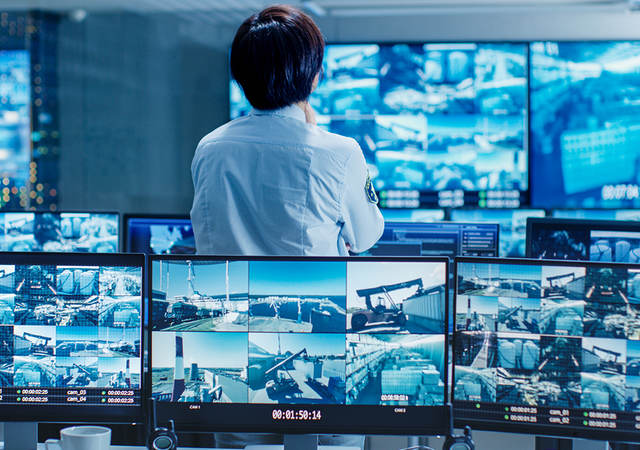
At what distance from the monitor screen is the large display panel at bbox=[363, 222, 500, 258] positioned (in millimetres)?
1984

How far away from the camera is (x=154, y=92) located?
15.0 feet

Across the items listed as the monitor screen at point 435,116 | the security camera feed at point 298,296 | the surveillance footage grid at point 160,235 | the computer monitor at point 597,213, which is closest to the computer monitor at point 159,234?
the surveillance footage grid at point 160,235

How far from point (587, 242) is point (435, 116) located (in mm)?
2437

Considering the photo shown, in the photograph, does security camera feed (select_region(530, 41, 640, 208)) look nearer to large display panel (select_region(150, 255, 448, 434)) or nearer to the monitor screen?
the monitor screen

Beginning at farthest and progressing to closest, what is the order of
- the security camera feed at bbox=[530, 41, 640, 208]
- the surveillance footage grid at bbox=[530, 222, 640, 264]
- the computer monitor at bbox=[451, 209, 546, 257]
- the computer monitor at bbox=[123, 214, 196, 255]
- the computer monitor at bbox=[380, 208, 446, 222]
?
the computer monitor at bbox=[380, 208, 446, 222], the security camera feed at bbox=[530, 41, 640, 208], the computer monitor at bbox=[451, 209, 546, 257], the computer monitor at bbox=[123, 214, 196, 255], the surveillance footage grid at bbox=[530, 222, 640, 264]

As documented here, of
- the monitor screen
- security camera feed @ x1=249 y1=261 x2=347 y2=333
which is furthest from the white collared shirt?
the monitor screen

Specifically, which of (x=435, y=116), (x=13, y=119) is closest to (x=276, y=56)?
(x=435, y=116)

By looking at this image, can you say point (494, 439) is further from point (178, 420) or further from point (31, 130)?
point (31, 130)

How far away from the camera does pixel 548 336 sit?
116 cm

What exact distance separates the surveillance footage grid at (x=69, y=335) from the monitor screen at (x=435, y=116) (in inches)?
124

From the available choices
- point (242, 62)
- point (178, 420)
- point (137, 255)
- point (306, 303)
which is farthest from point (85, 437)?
point (242, 62)

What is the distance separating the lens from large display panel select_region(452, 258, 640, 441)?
1146 mm

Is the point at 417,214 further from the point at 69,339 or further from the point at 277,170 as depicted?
the point at 69,339

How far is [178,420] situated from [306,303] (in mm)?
323
